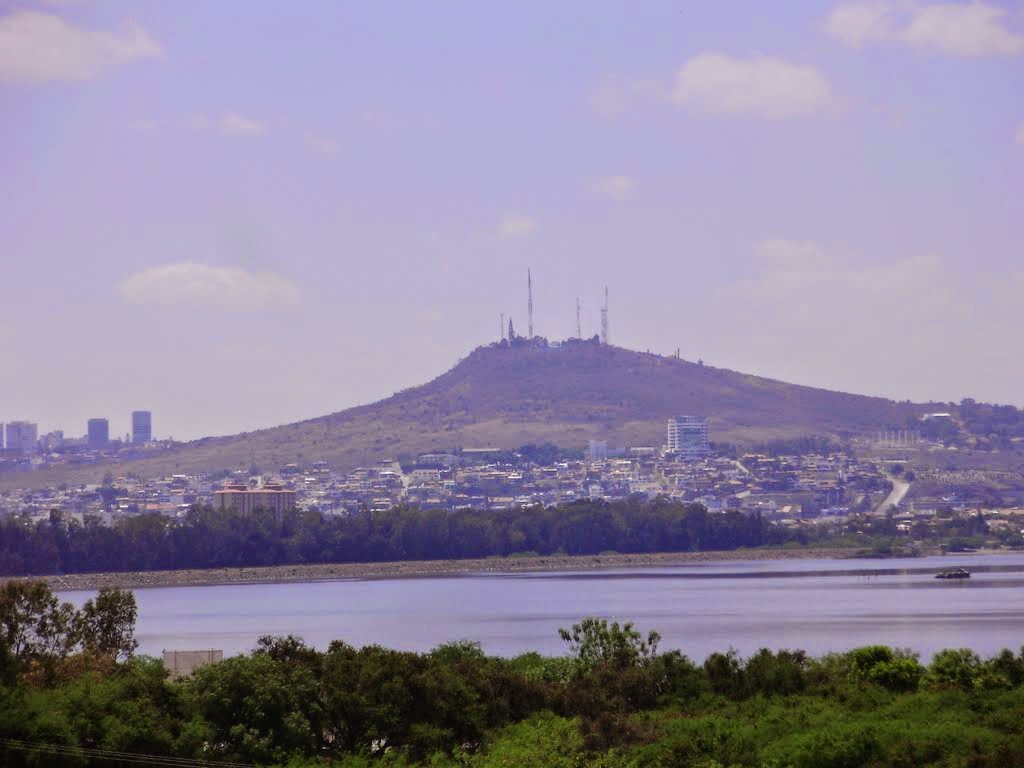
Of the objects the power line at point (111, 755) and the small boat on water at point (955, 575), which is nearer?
the power line at point (111, 755)

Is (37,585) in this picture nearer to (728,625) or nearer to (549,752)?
(549,752)

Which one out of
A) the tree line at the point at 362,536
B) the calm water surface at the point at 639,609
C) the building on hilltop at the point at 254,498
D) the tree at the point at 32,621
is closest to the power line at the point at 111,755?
the tree at the point at 32,621

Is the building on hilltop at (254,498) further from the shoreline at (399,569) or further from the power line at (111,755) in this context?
the power line at (111,755)

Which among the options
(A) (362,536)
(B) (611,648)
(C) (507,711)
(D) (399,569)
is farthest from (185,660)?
(A) (362,536)

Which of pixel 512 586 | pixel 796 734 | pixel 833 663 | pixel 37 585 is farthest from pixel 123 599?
pixel 512 586

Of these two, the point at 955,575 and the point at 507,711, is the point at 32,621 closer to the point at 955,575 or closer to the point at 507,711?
the point at 507,711

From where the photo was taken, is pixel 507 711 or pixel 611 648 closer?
pixel 507 711

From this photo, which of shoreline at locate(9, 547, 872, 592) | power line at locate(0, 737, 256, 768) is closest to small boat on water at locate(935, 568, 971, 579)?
shoreline at locate(9, 547, 872, 592)
